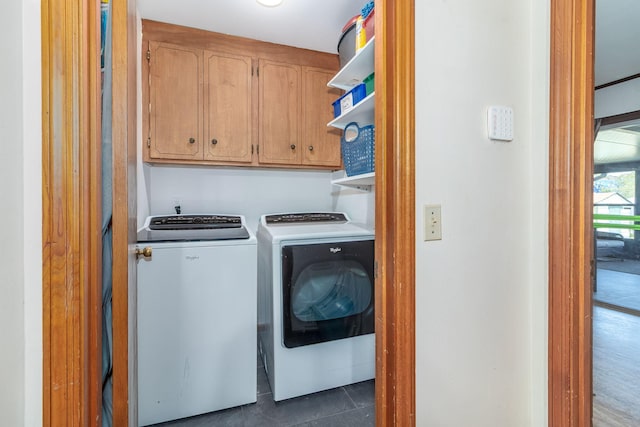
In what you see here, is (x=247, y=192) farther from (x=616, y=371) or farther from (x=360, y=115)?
(x=616, y=371)

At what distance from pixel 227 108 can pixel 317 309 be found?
1543 millimetres

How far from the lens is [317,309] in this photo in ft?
5.70

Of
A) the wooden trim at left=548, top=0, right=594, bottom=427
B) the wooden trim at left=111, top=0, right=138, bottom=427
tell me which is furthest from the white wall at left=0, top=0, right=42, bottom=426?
the wooden trim at left=548, top=0, right=594, bottom=427

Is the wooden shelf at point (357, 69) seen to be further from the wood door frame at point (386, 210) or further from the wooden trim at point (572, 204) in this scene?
the wooden trim at point (572, 204)

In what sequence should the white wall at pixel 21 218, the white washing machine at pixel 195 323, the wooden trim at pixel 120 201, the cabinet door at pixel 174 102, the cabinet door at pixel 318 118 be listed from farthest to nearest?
1. the cabinet door at pixel 318 118
2. the cabinet door at pixel 174 102
3. the white washing machine at pixel 195 323
4. the wooden trim at pixel 120 201
5. the white wall at pixel 21 218

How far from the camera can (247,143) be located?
7.01 feet

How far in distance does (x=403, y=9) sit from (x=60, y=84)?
920 millimetres

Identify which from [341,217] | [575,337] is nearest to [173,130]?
[341,217]

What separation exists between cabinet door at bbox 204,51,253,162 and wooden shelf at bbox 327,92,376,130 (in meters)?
0.66

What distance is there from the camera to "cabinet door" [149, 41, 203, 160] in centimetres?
193

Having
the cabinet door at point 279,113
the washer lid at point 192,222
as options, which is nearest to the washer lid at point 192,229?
the washer lid at point 192,222

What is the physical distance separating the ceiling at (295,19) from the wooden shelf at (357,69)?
0.33 m

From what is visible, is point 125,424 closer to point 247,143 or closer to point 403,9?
point 403,9

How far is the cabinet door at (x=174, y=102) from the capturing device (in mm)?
1930
